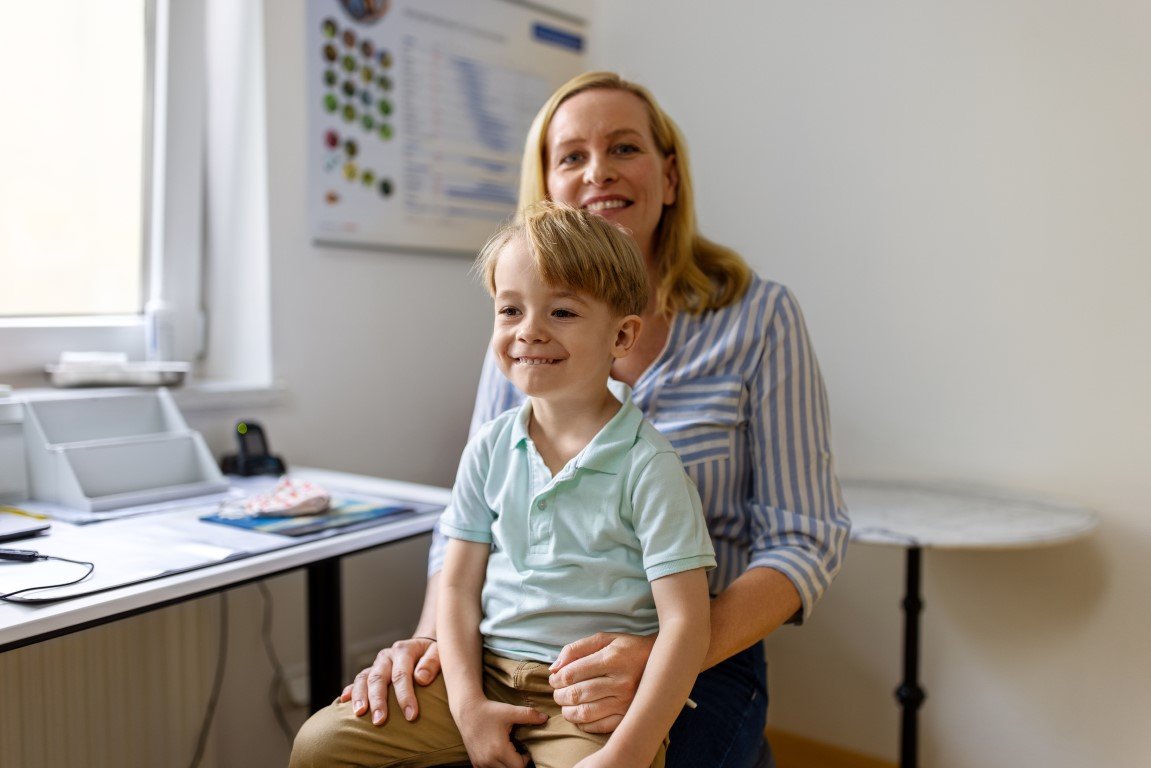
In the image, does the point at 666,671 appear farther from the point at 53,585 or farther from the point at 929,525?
the point at 929,525

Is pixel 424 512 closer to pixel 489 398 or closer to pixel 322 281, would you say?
pixel 489 398

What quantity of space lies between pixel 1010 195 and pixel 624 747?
1521mm

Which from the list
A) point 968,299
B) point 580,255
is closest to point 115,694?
point 580,255

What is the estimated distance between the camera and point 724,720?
3.91 ft

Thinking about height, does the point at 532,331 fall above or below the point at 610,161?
below

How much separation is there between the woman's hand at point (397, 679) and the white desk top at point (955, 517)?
0.78m

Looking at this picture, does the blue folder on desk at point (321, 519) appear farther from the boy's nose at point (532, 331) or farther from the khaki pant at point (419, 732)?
the boy's nose at point (532, 331)

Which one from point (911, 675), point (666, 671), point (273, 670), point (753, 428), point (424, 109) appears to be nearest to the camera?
point (666, 671)

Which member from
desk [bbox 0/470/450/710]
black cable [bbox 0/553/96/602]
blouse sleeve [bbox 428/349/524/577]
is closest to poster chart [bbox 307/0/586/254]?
desk [bbox 0/470/450/710]

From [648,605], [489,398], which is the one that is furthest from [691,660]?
[489,398]

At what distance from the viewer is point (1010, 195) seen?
1.97 m

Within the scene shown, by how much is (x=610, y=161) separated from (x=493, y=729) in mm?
830

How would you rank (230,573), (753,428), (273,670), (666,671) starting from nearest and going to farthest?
1. (666,671)
2. (230,573)
3. (753,428)
4. (273,670)

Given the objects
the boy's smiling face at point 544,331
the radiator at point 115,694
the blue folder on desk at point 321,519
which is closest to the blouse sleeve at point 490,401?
the blue folder on desk at point 321,519
